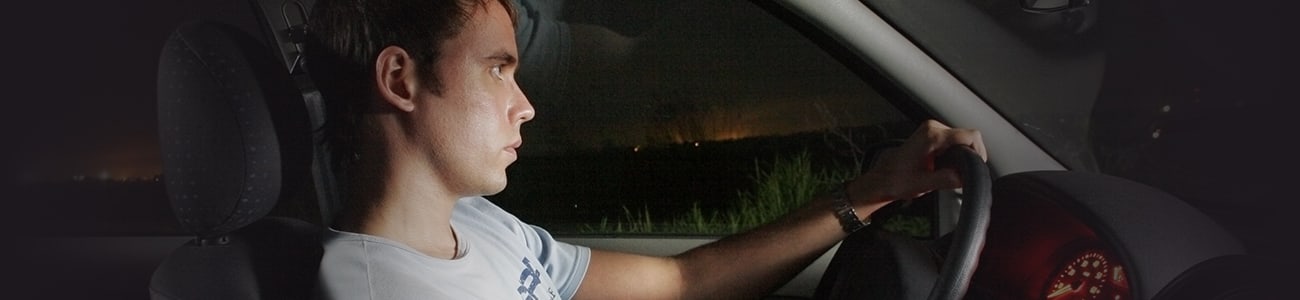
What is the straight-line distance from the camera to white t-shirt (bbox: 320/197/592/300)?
121 cm

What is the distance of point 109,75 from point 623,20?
611mm

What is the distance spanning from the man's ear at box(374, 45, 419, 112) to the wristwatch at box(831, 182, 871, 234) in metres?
0.56

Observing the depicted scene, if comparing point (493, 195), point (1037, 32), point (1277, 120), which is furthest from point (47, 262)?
point (1277, 120)

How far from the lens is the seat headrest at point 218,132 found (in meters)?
1.18

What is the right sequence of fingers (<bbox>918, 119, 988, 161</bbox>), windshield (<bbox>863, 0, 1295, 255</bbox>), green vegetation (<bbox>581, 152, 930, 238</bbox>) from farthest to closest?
green vegetation (<bbox>581, 152, 930, 238</bbox>) → fingers (<bbox>918, 119, 988, 161</bbox>) → windshield (<bbox>863, 0, 1295, 255</bbox>)

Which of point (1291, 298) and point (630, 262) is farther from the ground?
point (1291, 298)

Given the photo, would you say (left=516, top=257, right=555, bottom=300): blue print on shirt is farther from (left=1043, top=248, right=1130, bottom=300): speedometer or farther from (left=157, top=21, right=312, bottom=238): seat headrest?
(left=1043, top=248, right=1130, bottom=300): speedometer

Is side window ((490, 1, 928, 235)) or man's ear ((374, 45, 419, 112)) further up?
man's ear ((374, 45, 419, 112))

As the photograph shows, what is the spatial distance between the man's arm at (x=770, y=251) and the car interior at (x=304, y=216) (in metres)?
0.04

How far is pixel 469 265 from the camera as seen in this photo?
4.44 feet

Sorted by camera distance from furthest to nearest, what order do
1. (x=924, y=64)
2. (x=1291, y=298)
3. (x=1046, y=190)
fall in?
(x=924, y=64), (x=1046, y=190), (x=1291, y=298)

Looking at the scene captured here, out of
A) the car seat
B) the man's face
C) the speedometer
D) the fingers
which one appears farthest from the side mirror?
the car seat

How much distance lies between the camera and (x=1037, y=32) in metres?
1.42

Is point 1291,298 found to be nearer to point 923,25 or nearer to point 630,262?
point 923,25
